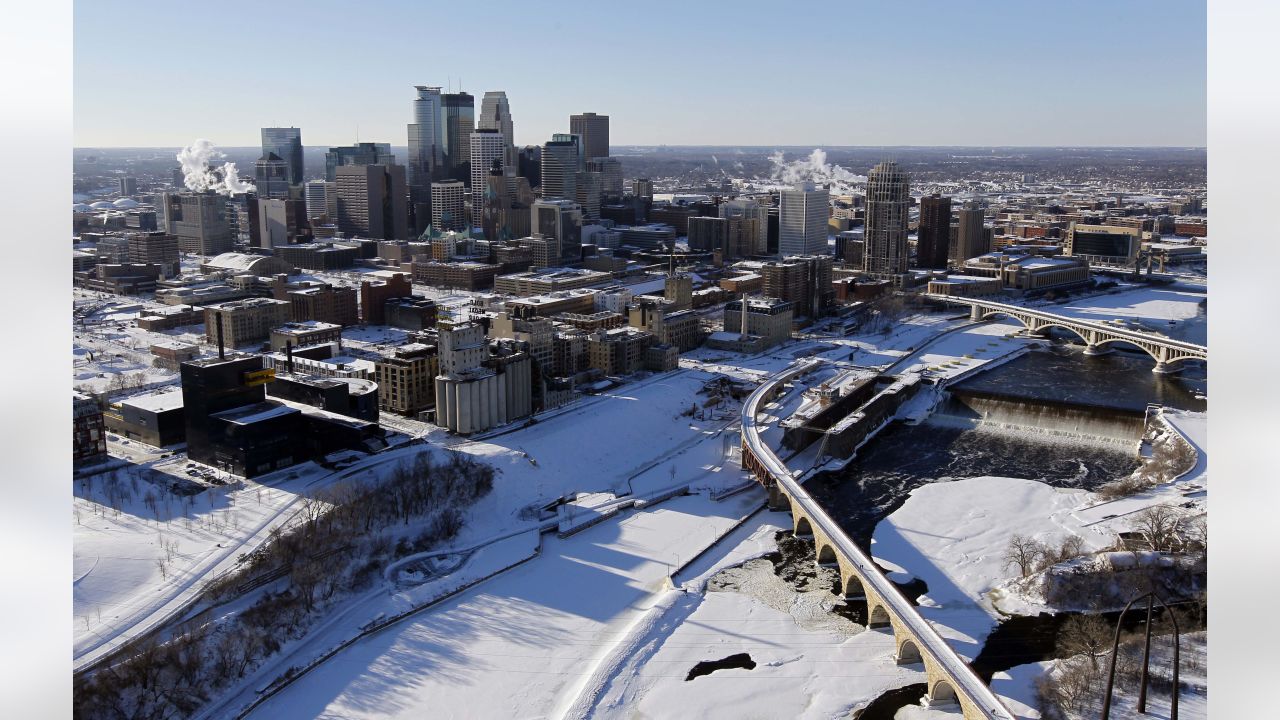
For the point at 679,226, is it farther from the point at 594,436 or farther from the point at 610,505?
the point at 610,505

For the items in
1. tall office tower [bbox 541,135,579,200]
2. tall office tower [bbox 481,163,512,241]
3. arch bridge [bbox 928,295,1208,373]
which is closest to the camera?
arch bridge [bbox 928,295,1208,373]

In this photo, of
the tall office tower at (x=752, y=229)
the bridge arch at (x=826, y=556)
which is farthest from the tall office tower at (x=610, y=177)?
the bridge arch at (x=826, y=556)

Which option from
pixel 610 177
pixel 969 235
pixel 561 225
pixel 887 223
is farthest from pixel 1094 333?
pixel 610 177

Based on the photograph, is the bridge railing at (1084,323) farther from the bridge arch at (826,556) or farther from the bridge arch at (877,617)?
the bridge arch at (877,617)

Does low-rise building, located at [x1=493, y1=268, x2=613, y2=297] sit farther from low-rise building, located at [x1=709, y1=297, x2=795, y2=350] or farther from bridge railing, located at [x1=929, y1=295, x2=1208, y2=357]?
bridge railing, located at [x1=929, y1=295, x2=1208, y2=357]

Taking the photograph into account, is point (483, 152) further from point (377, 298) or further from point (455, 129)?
point (377, 298)

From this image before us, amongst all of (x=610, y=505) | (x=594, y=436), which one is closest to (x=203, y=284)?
(x=594, y=436)

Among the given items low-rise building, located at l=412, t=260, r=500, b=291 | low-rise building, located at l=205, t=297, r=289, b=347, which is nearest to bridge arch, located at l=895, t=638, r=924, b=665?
low-rise building, located at l=205, t=297, r=289, b=347
